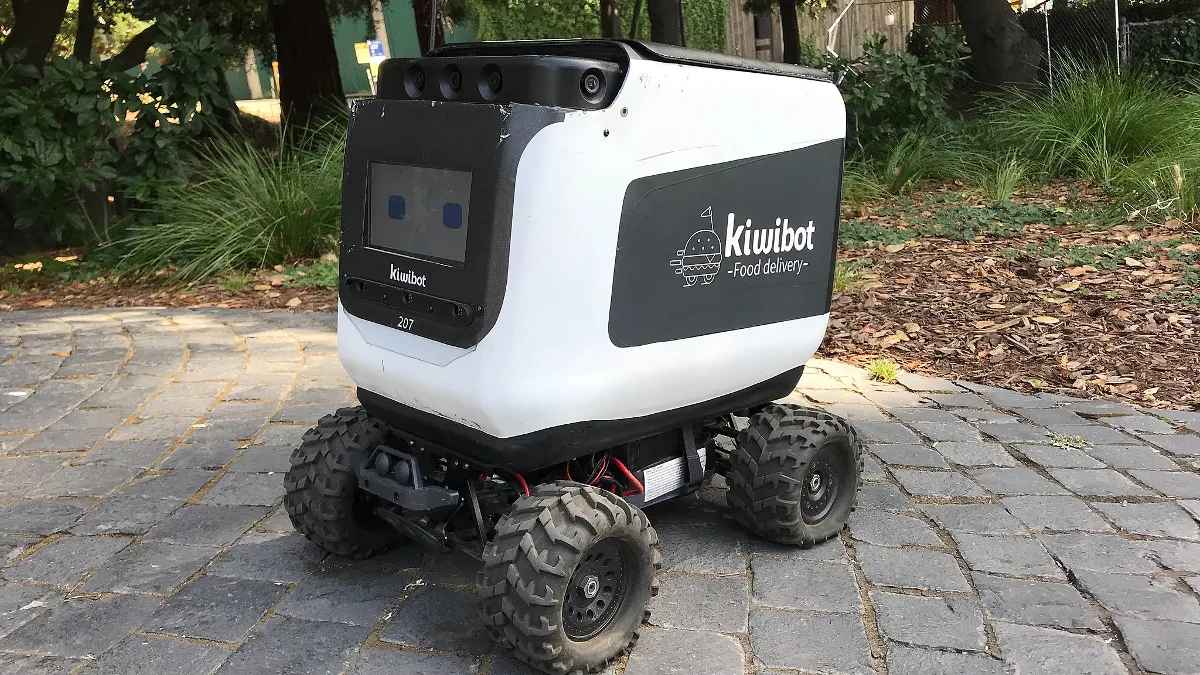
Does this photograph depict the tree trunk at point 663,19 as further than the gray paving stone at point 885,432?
Yes

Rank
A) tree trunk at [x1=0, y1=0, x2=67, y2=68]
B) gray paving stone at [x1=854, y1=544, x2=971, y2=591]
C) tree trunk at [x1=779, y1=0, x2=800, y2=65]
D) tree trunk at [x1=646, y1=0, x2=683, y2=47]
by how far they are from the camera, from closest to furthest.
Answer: gray paving stone at [x1=854, y1=544, x2=971, y2=591] → tree trunk at [x1=0, y1=0, x2=67, y2=68] → tree trunk at [x1=646, y1=0, x2=683, y2=47] → tree trunk at [x1=779, y1=0, x2=800, y2=65]

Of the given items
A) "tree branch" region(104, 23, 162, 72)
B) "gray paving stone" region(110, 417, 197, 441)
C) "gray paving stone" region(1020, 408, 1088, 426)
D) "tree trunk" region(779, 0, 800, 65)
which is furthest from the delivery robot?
"tree trunk" region(779, 0, 800, 65)

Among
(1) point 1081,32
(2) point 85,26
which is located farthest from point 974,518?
(1) point 1081,32

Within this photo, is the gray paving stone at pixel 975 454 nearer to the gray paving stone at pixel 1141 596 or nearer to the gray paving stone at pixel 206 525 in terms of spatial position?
the gray paving stone at pixel 1141 596

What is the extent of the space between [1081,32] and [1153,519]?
35.4 ft

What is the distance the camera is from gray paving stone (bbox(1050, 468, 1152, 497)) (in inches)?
119

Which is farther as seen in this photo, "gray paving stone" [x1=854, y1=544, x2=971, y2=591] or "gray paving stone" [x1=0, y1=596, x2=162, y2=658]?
"gray paving stone" [x1=854, y1=544, x2=971, y2=591]

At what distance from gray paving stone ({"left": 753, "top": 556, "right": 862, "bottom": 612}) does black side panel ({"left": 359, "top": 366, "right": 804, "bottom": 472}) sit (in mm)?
432

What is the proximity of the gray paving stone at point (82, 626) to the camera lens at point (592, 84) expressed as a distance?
5.25ft

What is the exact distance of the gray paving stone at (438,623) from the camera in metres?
2.17

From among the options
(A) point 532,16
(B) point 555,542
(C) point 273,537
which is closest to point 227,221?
(C) point 273,537

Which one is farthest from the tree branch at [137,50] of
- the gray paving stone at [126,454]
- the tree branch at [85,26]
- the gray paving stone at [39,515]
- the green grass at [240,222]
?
the gray paving stone at [39,515]

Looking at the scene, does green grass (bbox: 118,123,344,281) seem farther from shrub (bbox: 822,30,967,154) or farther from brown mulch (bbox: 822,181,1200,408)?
shrub (bbox: 822,30,967,154)

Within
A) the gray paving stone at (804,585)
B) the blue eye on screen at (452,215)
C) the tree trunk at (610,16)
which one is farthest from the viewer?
the tree trunk at (610,16)
